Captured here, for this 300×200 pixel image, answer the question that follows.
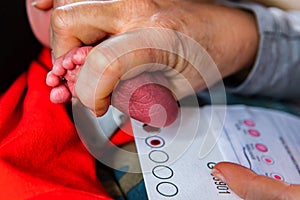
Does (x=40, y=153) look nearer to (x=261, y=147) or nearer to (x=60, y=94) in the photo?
(x=60, y=94)

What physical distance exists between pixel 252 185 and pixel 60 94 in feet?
0.68

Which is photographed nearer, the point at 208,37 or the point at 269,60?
the point at 208,37

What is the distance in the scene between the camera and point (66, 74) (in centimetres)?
45

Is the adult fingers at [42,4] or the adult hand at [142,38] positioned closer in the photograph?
the adult hand at [142,38]

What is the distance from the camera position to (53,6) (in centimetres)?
57

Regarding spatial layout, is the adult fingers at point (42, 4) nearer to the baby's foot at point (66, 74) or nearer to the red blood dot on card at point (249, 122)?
the baby's foot at point (66, 74)

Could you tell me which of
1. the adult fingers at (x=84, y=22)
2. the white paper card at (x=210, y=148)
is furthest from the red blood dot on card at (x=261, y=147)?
the adult fingers at (x=84, y=22)

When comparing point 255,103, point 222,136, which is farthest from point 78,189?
point 255,103

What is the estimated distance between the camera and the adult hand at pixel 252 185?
1.32ft

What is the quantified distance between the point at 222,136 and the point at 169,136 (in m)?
0.07

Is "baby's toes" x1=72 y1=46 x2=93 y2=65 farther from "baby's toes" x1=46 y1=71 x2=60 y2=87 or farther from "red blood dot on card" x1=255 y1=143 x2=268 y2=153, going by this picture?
"red blood dot on card" x1=255 y1=143 x2=268 y2=153

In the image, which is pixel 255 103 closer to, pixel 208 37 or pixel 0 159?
pixel 208 37

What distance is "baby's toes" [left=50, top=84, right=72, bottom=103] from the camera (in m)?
0.46

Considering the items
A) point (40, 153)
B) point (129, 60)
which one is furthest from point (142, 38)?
point (40, 153)
